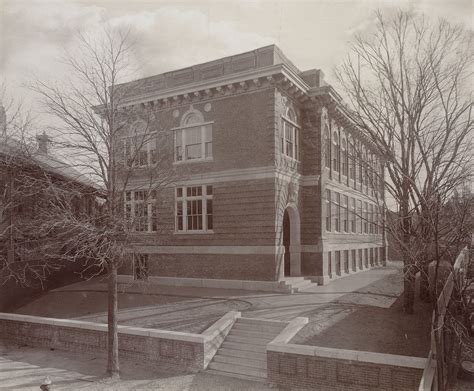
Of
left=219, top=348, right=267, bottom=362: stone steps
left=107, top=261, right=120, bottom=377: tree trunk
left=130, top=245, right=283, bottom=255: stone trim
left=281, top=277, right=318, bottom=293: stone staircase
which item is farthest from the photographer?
left=130, top=245, right=283, bottom=255: stone trim

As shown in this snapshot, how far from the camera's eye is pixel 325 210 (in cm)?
2311

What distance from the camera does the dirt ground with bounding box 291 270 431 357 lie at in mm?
11453

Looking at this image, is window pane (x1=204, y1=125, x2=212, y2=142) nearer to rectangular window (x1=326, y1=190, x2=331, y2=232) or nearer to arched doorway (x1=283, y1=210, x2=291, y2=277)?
arched doorway (x1=283, y1=210, x2=291, y2=277)

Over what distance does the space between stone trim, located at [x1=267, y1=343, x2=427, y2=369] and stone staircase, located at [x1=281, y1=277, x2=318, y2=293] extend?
7590mm

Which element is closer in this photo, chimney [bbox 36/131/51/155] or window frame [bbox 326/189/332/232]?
chimney [bbox 36/131/51/155]

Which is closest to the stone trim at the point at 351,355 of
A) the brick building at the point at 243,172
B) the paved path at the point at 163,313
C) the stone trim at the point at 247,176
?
the paved path at the point at 163,313

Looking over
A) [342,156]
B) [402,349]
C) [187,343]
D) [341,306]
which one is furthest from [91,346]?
[342,156]

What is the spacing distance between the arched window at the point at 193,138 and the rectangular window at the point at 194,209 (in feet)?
5.84

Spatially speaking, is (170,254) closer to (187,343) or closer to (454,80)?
(187,343)

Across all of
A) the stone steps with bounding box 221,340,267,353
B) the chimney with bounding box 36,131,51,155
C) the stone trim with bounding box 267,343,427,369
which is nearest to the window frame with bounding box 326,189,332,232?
the stone steps with bounding box 221,340,267,353

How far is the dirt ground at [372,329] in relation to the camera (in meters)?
11.5

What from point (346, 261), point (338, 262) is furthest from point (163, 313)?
point (346, 261)

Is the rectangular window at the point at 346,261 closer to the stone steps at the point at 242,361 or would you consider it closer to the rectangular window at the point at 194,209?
the rectangular window at the point at 194,209

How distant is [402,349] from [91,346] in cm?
1034
